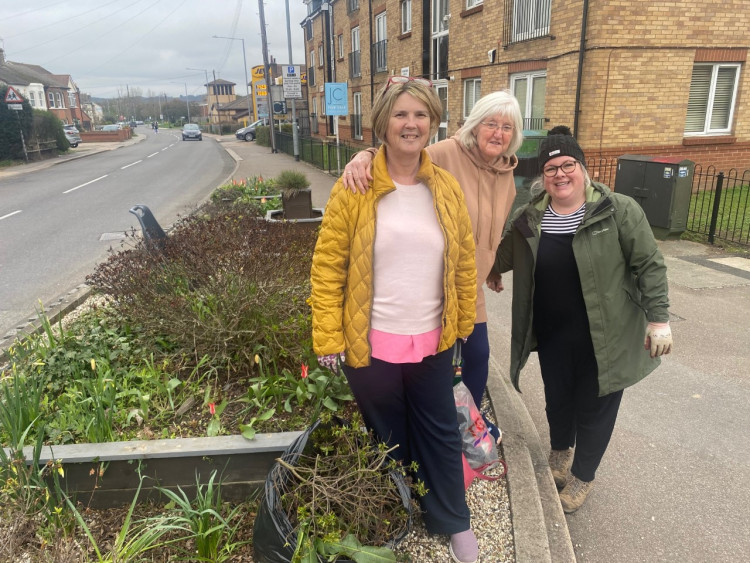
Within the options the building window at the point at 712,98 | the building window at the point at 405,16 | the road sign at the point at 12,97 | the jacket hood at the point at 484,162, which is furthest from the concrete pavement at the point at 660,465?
the road sign at the point at 12,97

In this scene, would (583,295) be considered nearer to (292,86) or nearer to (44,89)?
(292,86)

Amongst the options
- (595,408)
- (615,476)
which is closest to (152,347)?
(595,408)

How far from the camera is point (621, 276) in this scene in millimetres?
2510

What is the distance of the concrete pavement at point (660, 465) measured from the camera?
262cm

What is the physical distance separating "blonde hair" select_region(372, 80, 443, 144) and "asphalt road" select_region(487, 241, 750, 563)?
6.88 feet

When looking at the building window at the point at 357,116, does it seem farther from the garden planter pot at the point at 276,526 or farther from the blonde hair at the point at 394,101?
the garden planter pot at the point at 276,526

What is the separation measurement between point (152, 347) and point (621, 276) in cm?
276

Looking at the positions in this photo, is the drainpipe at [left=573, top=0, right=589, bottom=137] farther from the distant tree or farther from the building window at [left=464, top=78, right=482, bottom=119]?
the distant tree

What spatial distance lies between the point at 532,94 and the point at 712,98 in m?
3.35

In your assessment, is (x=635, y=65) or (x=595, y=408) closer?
(x=595, y=408)

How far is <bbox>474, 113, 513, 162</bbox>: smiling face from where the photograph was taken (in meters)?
2.62

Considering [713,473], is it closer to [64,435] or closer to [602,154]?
[64,435]

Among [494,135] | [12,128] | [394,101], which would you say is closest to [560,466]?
[494,135]

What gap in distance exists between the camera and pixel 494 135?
Result: 2629mm
